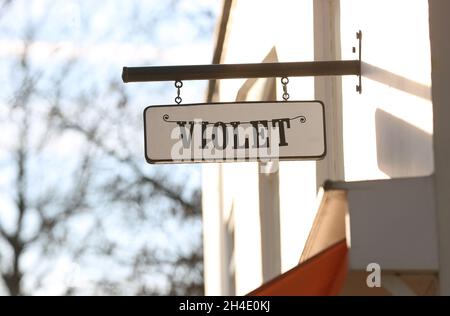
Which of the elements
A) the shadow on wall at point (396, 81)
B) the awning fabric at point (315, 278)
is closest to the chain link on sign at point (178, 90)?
the shadow on wall at point (396, 81)

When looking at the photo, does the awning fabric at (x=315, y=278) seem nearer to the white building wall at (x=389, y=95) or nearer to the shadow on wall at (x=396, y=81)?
the white building wall at (x=389, y=95)

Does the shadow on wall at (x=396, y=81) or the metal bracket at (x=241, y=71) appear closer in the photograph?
the shadow on wall at (x=396, y=81)

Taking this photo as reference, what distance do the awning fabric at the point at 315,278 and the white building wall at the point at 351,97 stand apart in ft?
1.96

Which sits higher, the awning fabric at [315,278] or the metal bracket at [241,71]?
the metal bracket at [241,71]

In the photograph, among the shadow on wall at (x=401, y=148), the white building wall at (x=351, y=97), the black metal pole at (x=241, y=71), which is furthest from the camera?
the black metal pole at (x=241, y=71)

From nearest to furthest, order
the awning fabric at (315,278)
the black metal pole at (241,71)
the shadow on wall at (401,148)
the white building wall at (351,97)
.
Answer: the awning fabric at (315,278)
the shadow on wall at (401,148)
the white building wall at (351,97)
the black metal pole at (241,71)

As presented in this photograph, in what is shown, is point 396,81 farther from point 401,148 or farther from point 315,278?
point 315,278

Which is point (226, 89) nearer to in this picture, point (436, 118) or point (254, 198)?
point (254, 198)

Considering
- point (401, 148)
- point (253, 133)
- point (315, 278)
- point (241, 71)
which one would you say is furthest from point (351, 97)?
point (315, 278)

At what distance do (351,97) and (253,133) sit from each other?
36.4 inches

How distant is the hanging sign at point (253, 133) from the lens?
620cm

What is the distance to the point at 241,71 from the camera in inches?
253

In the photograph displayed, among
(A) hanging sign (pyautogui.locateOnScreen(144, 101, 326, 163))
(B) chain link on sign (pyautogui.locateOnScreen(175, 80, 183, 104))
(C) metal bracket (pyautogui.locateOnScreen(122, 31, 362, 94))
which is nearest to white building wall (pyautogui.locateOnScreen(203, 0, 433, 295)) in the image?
(C) metal bracket (pyautogui.locateOnScreen(122, 31, 362, 94))
